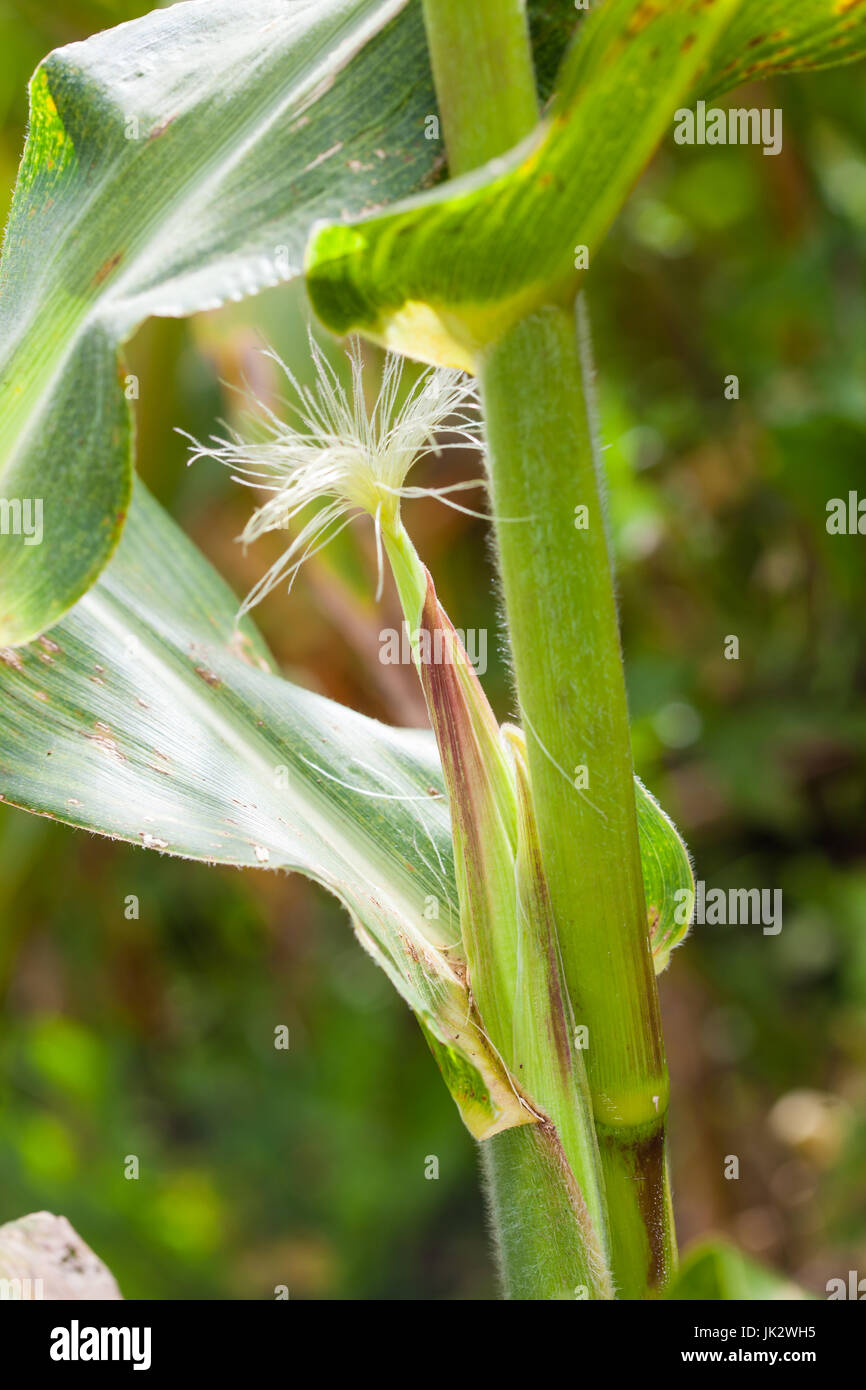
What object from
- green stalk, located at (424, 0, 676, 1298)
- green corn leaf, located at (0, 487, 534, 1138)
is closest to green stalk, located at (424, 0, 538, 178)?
green stalk, located at (424, 0, 676, 1298)

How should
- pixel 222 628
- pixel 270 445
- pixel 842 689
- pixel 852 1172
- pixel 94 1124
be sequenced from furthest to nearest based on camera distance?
pixel 94 1124 < pixel 842 689 < pixel 852 1172 < pixel 222 628 < pixel 270 445

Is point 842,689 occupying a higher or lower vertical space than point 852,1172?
higher

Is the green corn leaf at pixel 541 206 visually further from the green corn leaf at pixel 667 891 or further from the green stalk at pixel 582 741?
the green corn leaf at pixel 667 891

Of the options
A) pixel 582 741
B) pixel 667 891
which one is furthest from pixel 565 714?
pixel 667 891

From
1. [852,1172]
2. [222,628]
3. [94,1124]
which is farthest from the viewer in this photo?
[94,1124]

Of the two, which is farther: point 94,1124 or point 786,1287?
point 94,1124

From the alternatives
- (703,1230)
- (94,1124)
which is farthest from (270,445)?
(94,1124)

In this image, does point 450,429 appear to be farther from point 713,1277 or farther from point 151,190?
point 713,1277
